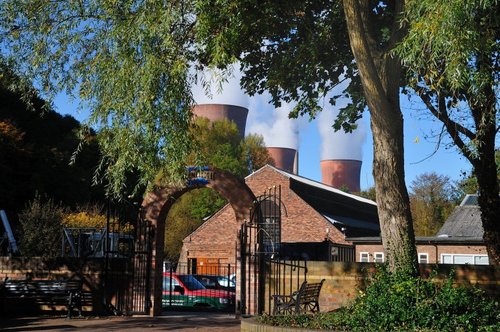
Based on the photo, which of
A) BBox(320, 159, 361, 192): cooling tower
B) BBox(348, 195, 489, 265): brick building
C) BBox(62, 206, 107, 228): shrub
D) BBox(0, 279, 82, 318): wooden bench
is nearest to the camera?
BBox(0, 279, 82, 318): wooden bench

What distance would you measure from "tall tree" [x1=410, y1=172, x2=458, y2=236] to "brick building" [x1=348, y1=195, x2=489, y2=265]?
15908 millimetres

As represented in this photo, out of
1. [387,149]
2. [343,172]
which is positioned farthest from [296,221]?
[343,172]

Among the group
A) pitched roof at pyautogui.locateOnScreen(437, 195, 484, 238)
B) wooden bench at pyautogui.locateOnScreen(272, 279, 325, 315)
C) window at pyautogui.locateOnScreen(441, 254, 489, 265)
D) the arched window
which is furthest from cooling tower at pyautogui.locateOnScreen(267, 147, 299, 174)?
wooden bench at pyautogui.locateOnScreen(272, 279, 325, 315)

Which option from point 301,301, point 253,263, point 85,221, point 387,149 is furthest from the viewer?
point 85,221

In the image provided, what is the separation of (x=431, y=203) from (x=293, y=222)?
22019mm

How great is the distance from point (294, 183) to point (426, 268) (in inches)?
1335

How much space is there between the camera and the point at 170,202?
17531mm

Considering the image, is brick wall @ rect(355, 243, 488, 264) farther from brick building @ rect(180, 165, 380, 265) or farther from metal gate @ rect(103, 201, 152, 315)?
metal gate @ rect(103, 201, 152, 315)

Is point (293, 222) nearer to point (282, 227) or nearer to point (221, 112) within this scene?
point (282, 227)

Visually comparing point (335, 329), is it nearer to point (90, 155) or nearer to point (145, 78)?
point (145, 78)

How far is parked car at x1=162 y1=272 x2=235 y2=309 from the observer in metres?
21.7

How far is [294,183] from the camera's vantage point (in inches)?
1905

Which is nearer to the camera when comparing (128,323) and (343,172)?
(128,323)

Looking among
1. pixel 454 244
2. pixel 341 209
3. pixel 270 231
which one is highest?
pixel 341 209
